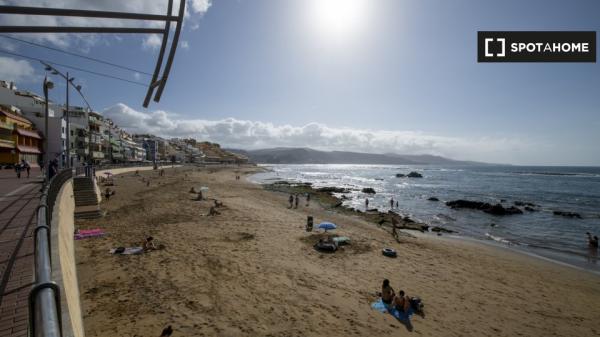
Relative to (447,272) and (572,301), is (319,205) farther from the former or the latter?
(572,301)

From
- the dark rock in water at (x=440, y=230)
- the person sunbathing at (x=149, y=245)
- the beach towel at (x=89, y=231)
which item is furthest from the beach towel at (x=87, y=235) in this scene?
the dark rock in water at (x=440, y=230)

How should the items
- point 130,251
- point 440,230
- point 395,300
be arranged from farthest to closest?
point 440,230 → point 130,251 → point 395,300

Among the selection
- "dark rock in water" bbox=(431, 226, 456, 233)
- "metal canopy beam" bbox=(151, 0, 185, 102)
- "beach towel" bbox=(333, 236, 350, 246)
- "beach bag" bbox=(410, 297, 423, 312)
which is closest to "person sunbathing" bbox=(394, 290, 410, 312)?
"beach bag" bbox=(410, 297, 423, 312)

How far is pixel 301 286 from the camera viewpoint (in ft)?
37.9

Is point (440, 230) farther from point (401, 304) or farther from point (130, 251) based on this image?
point (130, 251)

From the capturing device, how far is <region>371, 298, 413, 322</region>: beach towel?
991 cm

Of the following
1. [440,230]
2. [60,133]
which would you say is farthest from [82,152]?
[440,230]

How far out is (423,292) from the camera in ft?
39.6

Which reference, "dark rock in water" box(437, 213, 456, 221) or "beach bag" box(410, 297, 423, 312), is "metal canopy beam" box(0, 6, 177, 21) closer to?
"beach bag" box(410, 297, 423, 312)

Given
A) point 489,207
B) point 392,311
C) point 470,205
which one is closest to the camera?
point 392,311

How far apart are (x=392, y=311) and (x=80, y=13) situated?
11.4 metres

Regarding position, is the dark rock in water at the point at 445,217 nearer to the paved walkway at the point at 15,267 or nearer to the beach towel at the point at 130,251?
the beach towel at the point at 130,251

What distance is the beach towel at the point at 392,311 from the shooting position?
9914 mm

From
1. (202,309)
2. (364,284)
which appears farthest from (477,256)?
(202,309)
